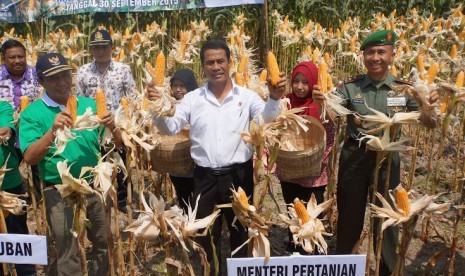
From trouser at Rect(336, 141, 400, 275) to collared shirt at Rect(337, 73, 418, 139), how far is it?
0.17 meters

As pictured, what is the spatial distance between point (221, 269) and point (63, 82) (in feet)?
6.87

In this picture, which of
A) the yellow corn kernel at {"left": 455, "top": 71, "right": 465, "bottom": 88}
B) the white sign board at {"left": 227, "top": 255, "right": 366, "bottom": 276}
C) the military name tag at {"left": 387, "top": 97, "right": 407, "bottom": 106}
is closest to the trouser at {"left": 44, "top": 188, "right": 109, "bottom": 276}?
the white sign board at {"left": 227, "top": 255, "right": 366, "bottom": 276}

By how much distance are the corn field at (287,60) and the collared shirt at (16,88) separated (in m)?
1.06

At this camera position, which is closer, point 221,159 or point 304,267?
point 304,267

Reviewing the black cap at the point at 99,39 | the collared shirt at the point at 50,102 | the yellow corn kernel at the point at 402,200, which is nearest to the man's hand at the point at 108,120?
the collared shirt at the point at 50,102

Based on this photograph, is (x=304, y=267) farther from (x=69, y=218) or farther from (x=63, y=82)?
(x=63, y=82)

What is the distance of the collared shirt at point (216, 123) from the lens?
2977 mm

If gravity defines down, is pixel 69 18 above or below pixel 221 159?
above

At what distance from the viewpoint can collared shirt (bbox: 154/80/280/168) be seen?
2.98m

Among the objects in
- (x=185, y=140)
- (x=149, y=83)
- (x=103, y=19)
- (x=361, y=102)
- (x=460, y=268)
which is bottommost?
(x=460, y=268)

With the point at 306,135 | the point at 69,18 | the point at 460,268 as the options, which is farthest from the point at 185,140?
the point at 69,18

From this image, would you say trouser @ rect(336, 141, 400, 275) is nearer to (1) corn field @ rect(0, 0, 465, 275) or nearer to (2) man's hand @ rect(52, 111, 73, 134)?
(1) corn field @ rect(0, 0, 465, 275)

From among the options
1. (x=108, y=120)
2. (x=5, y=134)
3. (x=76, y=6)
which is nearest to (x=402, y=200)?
(x=108, y=120)

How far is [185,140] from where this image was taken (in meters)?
3.58
